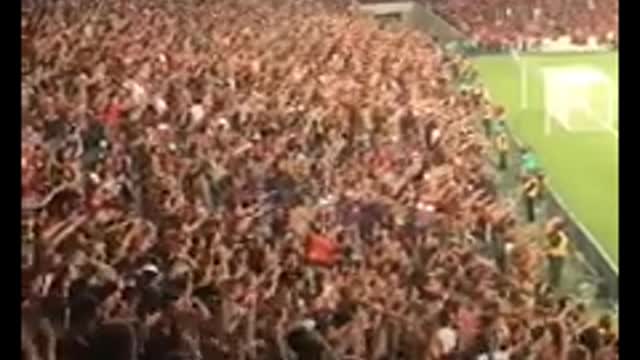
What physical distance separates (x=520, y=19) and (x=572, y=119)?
37cm

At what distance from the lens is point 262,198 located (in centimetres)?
442

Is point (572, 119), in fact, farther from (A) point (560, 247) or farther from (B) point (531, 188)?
(A) point (560, 247)

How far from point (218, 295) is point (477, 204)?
819 mm

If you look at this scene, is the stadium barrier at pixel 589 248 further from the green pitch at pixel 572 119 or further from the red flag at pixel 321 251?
the red flag at pixel 321 251

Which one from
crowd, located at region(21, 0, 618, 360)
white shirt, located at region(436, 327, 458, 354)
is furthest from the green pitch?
white shirt, located at region(436, 327, 458, 354)

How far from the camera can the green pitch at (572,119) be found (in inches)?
171

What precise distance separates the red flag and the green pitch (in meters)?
0.69

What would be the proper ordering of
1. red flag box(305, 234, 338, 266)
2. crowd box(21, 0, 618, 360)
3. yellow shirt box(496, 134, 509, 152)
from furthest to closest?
yellow shirt box(496, 134, 509, 152)
red flag box(305, 234, 338, 266)
crowd box(21, 0, 618, 360)

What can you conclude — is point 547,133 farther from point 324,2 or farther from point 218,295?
point 218,295

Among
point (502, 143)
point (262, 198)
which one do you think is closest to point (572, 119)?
point (502, 143)

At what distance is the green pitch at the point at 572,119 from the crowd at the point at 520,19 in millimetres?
71

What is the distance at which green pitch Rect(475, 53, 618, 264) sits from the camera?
4332mm

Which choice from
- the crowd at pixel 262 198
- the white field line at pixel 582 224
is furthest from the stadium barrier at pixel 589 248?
the crowd at pixel 262 198

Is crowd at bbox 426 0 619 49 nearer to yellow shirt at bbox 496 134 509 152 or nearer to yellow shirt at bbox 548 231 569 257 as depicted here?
yellow shirt at bbox 496 134 509 152
